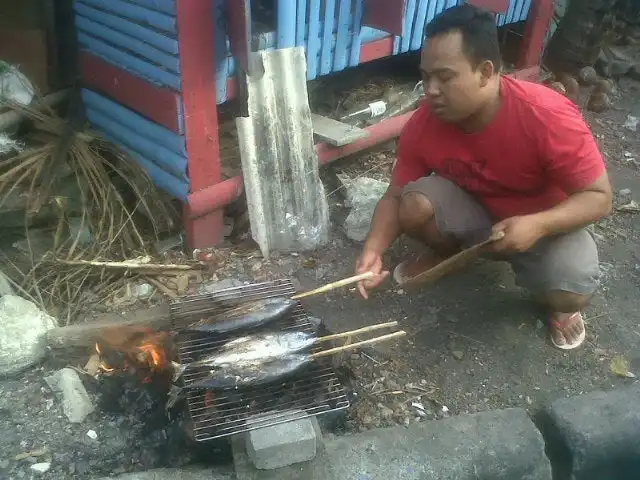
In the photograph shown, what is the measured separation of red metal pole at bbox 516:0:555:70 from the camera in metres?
6.24

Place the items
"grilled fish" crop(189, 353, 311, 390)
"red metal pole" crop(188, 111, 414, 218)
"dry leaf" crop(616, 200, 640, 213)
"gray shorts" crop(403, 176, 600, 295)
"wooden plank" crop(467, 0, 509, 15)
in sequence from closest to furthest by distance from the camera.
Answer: "grilled fish" crop(189, 353, 311, 390), "gray shorts" crop(403, 176, 600, 295), "red metal pole" crop(188, 111, 414, 218), "dry leaf" crop(616, 200, 640, 213), "wooden plank" crop(467, 0, 509, 15)

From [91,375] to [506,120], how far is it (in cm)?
249

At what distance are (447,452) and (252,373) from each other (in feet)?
2.90

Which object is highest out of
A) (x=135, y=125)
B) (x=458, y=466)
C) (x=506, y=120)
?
(x=506, y=120)

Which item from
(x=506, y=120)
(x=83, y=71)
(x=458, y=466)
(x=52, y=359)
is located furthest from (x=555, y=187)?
(x=83, y=71)

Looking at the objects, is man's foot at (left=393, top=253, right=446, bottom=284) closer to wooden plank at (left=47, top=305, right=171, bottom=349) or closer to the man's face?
the man's face

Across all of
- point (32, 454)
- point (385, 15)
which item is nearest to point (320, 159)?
point (385, 15)

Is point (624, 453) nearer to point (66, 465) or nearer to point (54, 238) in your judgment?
point (66, 465)

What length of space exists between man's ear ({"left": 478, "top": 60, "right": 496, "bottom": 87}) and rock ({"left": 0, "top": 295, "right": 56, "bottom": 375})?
2.55 m

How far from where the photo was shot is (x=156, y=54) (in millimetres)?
3629

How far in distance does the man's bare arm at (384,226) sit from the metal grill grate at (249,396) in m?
Result: 0.58

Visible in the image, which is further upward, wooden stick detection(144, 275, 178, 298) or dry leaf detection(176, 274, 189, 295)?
wooden stick detection(144, 275, 178, 298)

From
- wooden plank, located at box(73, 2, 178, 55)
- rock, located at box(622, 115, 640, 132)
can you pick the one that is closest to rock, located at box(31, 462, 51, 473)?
wooden plank, located at box(73, 2, 178, 55)

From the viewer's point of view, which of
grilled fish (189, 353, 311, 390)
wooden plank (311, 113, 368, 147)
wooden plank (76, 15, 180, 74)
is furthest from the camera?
wooden plank (311, 113, 368, 147)
